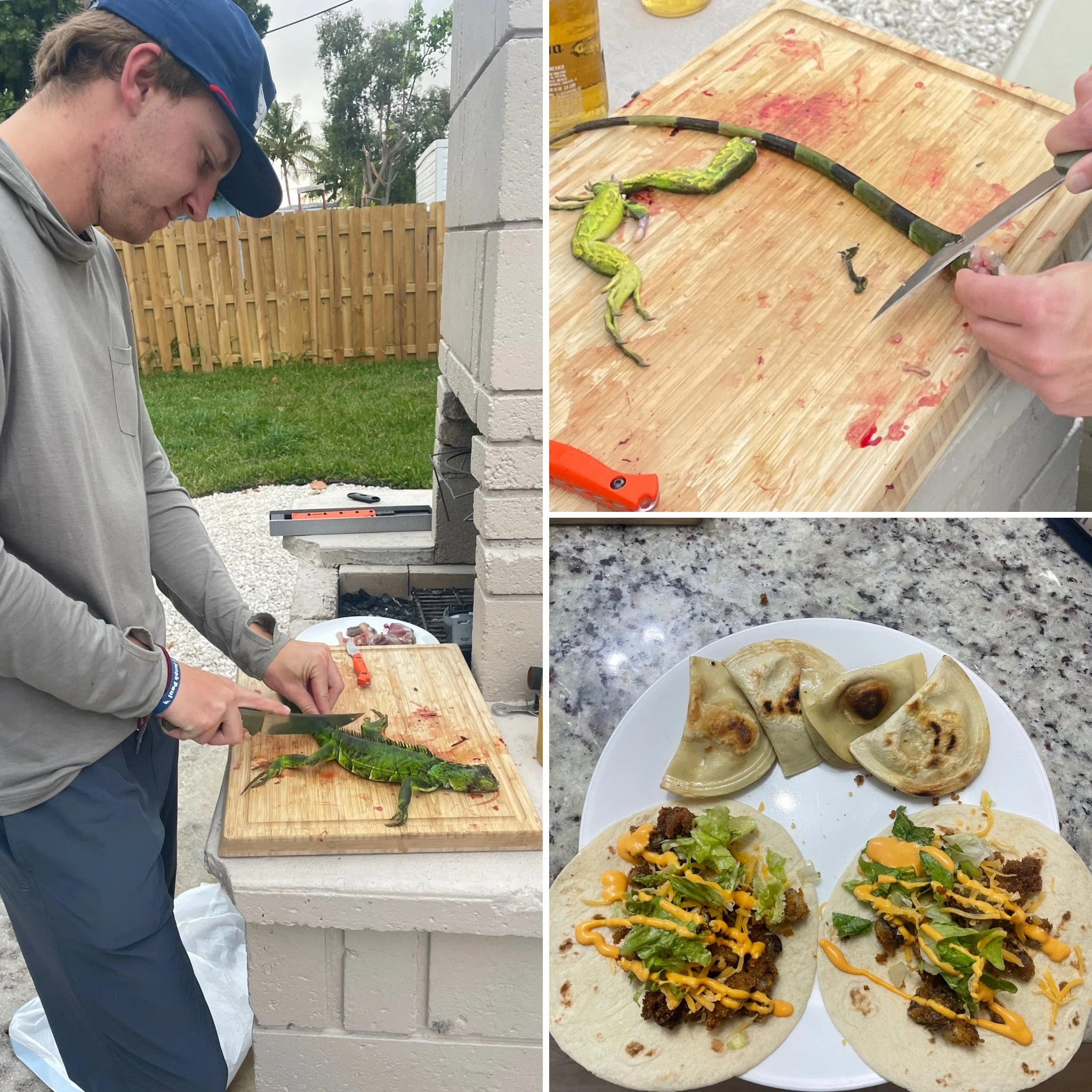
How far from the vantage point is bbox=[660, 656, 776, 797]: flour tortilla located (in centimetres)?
131

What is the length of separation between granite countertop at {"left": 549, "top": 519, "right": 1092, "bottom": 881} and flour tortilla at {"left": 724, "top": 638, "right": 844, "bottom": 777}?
0.09 meters

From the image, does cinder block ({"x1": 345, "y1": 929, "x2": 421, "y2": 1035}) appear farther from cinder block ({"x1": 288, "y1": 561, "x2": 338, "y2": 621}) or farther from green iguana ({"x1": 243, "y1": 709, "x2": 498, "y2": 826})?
cinder block ({"x1": 288, "y1": 561, "x2": 338, "y2": 621})

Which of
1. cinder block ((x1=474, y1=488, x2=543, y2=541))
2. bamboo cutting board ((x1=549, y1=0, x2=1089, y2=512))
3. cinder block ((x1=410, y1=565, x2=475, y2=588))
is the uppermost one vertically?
bamboo cutting board ((x1=549, y1=0, x2=1089, y2=512))

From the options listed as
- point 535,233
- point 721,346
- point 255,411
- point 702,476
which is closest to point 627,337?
point 721,346

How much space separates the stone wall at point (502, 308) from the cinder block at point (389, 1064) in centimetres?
83

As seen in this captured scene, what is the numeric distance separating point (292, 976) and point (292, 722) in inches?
19.1

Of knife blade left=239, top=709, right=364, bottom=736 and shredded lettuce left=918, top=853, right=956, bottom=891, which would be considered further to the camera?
knife blade left=239, top=709, right=364, bottom=736

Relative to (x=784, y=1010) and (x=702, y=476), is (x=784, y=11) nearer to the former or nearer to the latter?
(x=702, y=476)

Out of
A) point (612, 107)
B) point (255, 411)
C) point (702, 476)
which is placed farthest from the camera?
point (255, 411)

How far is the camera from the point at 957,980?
1363 mm

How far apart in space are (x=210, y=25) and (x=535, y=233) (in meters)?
0.72

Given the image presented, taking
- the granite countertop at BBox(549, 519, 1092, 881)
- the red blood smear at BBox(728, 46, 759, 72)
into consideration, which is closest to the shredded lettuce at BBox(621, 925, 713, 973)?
the granite countertop at BBox(549, 519, 1092, 881)

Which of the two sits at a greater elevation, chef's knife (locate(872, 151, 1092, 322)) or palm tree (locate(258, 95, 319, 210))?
chef's knife (locate(872, 151, 1092, 322))

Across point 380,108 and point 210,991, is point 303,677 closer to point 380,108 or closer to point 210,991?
point 210,991
